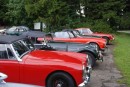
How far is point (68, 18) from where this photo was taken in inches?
1515

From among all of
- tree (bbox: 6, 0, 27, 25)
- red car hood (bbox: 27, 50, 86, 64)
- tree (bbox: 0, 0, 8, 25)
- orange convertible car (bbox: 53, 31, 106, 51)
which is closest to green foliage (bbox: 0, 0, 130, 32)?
tree (bbox: 6, 0, 27, 25)

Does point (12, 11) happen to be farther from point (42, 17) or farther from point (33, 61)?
point (33, 61)

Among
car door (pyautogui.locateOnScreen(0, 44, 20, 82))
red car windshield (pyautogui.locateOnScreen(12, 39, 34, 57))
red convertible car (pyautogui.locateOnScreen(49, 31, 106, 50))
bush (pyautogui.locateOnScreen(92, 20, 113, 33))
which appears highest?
red car windshield (pyautogui.locateOnScreen(12, 39, 34, 57))

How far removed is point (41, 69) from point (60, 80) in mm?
567

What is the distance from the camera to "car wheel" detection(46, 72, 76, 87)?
26.1ft

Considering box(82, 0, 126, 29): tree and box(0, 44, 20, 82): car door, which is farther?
box(82, 0, 126, 29): tree

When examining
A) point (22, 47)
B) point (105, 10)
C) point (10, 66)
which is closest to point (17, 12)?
point (105, 10)

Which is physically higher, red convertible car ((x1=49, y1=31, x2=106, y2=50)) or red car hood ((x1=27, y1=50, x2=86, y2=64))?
red car hood ((x1=27, y1=50, x2=86, y2=64))

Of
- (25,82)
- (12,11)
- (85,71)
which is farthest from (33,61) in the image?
(12,11)

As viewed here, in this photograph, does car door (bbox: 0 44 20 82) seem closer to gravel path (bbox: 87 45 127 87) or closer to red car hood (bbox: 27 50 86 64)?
red car hood (bbox: 27 50 86 64)

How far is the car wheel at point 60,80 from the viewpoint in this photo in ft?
26.1

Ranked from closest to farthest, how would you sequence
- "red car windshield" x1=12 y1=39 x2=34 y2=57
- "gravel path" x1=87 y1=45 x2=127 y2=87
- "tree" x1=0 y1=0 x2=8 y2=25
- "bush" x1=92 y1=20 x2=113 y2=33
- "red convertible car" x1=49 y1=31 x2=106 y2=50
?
1. "red car windshield" x1=12 y1=39 x2=34 y2=57
2. "gravel path" x1=87 y1=45 x2=127 y2=87
3. "red convertible car" x1=49 y1=31 x2=106 y2=50
4. "bush" x1=92 y1=20 x2=113 y2=33
5. "tree" x1=0 y1=0 x2=8 y2=25

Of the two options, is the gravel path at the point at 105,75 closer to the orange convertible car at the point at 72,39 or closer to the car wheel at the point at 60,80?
the car wheel at the point at 60,80

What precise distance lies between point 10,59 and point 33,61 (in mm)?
611
